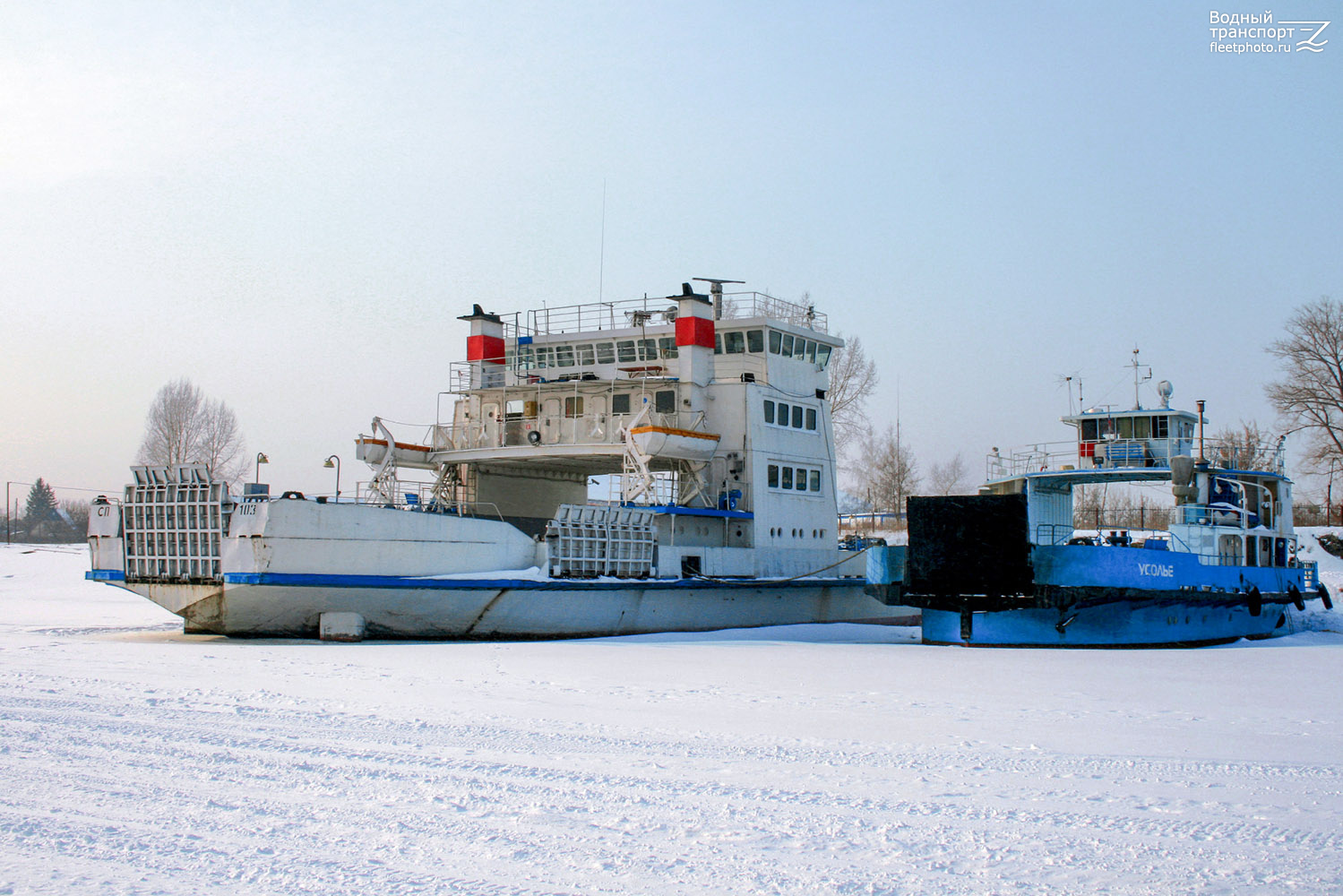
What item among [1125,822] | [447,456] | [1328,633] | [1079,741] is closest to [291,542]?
[447,456]

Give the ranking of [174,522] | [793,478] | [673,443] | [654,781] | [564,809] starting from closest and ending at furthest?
[564,809], [654,781], [174,522], [673,443], [793,478]

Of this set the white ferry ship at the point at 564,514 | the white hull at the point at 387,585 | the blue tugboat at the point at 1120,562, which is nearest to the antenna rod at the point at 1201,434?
the blue tugboat at the point at 1120,562

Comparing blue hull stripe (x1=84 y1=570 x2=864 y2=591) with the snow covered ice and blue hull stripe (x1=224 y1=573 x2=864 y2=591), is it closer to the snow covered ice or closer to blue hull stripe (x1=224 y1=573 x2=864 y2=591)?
blue hull stripe (x1=224 y1=573 x2=864 y2=591)

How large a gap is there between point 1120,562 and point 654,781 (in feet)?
43.8

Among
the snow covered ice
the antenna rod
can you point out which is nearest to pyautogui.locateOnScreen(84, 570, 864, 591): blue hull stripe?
the snow covered ice

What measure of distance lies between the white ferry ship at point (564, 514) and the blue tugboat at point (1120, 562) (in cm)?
→ 308

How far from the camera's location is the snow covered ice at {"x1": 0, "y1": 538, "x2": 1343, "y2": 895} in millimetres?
4262

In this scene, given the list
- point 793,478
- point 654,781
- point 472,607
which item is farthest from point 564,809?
point 793,478

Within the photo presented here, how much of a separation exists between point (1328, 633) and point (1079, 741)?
18.9m

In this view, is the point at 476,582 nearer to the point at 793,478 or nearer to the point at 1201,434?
the point at 793,478

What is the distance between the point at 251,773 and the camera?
5750 mm

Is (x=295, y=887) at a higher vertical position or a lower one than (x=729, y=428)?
lower

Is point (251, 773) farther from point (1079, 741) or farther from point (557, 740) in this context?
point (1079, 741)

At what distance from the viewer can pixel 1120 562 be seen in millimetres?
16953
